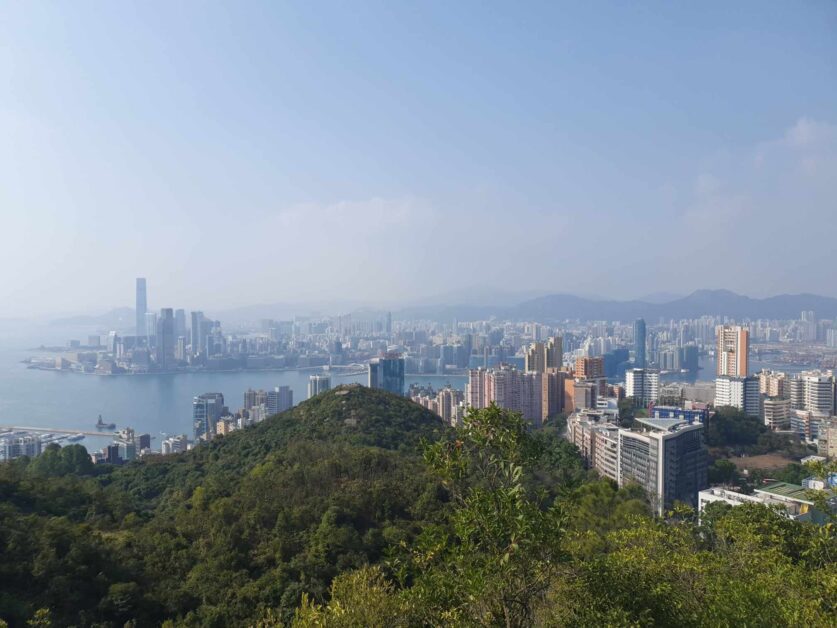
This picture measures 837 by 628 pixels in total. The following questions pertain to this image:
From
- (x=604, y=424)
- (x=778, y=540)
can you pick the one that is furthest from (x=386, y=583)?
(x=604, y=424)

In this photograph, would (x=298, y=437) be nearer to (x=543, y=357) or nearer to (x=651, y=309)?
(x=543, y=357)

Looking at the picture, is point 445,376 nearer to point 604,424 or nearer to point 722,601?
point 604,424

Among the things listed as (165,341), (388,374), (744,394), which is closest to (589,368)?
(744,394)

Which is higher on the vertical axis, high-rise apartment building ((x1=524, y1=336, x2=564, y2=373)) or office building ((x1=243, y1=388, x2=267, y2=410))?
high-rise apartment building ((x1=524, y1=336, x2=564, y2=373))

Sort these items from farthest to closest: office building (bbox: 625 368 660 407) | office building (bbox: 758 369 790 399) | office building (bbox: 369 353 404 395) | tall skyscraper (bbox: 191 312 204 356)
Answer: tall skyscraper (bbox: 191 312 204 356) < office building (bbox: 369 353 404 395) < office building (bbox: 625 368 660 407) < office building (bbox: 758 369 790 399)

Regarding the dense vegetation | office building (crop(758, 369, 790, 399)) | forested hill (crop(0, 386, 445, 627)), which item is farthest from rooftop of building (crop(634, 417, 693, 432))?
office building (crop(758, 369, 790, 399))

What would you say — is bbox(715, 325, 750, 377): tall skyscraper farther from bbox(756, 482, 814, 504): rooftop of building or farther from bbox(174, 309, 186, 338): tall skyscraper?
bbox(174, 309, 186, 338): tall skyscraper
